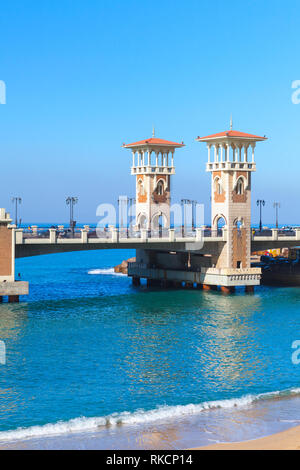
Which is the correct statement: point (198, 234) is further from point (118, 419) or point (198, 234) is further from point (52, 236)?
point (118, 419)

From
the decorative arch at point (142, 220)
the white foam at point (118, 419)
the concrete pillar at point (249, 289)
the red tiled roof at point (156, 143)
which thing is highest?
the red tiled roof at point (156, 143)

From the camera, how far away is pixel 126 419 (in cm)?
2958

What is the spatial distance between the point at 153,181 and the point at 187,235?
9.23 meters

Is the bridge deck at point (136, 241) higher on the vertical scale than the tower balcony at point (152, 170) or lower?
lower

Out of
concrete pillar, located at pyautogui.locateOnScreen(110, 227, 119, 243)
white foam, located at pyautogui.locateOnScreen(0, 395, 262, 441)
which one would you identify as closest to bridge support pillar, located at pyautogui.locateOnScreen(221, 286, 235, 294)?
concrete pillar, located at pyautogui.locateOnScreen(110, 227, 119, 243)

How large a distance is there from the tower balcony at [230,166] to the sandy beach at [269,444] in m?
50.9

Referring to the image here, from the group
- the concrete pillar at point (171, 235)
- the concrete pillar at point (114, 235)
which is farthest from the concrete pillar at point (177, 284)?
the concrete pillar at point (114, 235)

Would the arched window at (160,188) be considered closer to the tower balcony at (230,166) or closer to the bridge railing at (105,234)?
the tower balcony at (230,166)

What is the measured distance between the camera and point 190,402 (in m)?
32.3

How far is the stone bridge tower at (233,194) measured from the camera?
7525 centimetres

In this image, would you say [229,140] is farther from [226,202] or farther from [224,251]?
[224,251]

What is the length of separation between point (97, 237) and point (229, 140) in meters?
18.4

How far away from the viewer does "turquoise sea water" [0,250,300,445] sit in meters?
30.8

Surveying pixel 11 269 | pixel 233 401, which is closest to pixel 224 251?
pixel 11 269
